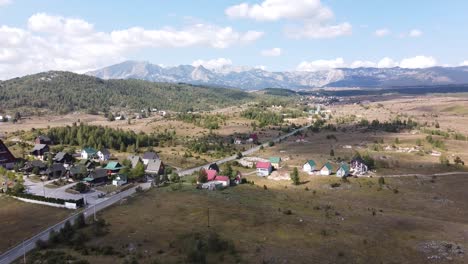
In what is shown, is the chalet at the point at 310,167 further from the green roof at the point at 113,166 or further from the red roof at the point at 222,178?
the green roof at the point at 113,166

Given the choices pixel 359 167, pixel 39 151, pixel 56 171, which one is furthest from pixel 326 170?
pixel 39 151

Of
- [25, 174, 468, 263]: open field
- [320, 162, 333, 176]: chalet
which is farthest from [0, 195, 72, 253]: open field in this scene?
[320, 162, 333, 176]: chalet

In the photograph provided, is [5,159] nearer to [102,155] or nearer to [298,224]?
[102,155]

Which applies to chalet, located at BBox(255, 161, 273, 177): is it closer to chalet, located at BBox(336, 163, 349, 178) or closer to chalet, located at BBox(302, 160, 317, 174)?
chalet, located at BBox(302, 160, 317, 174)

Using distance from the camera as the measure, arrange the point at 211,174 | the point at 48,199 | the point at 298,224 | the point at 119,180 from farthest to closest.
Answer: the point at 119,180 → the point at 211,174 → the point at 48,199 → the point at 298,224

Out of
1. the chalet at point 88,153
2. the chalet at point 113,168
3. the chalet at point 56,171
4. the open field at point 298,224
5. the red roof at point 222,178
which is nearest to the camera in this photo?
the open field at point 298,224

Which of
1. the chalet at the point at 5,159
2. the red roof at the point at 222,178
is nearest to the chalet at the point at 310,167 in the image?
Answer: the red roof at the point at 222,178

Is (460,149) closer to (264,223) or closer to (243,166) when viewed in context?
(243,166)
